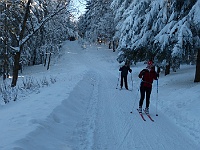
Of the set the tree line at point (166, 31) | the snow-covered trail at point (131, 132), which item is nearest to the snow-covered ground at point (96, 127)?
the snow-covered trail at point (131, 132)

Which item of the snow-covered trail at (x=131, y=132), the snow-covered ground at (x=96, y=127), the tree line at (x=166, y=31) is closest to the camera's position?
the snow-covered ground at (x=96, y=127)

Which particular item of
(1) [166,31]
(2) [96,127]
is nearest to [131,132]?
(2) [96,127]

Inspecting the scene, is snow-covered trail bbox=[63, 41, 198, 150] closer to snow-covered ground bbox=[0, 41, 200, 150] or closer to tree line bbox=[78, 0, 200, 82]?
snow-covered ground bbox=[0, 41, 200, 150]

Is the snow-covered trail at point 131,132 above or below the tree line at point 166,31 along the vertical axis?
below

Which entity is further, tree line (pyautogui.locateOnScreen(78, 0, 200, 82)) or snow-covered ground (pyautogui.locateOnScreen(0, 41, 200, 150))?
tree line (pyautogui.locateOnScreen(78, 0, 200, 82))

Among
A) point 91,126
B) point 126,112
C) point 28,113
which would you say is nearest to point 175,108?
point 126,112

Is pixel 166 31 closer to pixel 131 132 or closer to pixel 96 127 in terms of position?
pixel 131 132

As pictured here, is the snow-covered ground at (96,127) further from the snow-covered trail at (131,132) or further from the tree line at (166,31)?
the tree line at (166,31)

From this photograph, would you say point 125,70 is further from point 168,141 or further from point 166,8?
point 168,141

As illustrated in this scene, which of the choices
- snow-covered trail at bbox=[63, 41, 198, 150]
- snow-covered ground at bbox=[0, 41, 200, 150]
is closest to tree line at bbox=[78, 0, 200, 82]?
snow-covered ground at bbox=[0, 41, 200, 150]

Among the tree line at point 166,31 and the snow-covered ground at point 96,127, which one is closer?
the snow-covered ground at point 96,127

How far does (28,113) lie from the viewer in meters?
7.00

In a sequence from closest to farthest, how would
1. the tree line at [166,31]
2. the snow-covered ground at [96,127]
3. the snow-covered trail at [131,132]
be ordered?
the snow-covered ground at [96,127], the snow-covered trail at [131,132], the tree line at [166,31]

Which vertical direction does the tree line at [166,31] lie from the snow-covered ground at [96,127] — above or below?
above
